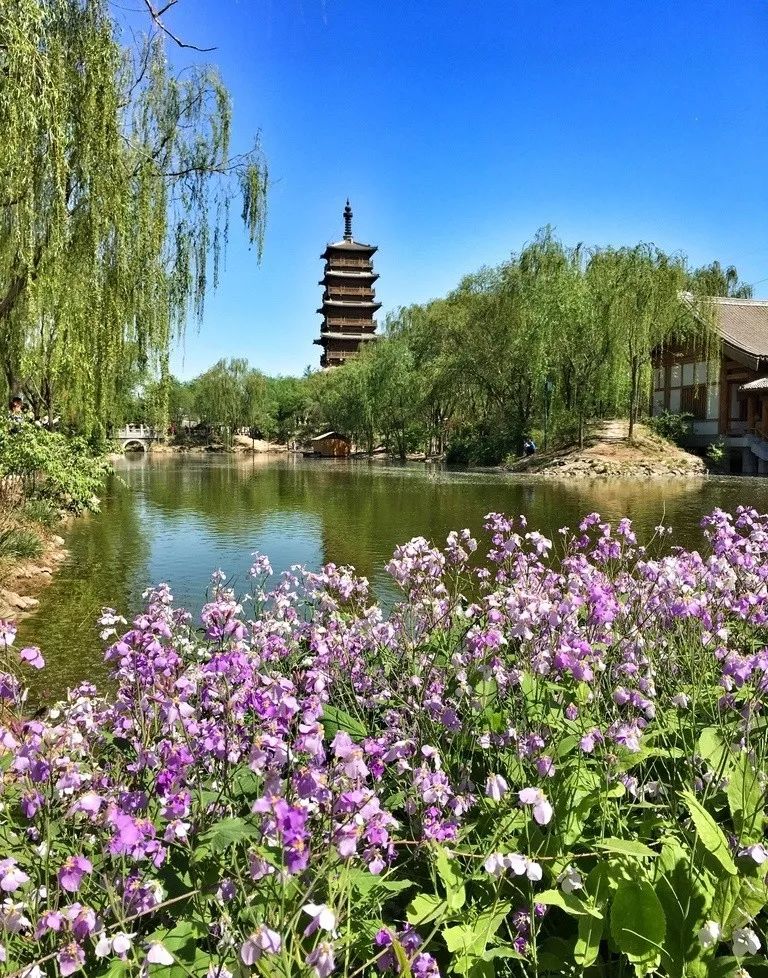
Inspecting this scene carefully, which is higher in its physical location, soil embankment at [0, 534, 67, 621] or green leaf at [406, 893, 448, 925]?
green leaf at [406, 893, 448, 925]

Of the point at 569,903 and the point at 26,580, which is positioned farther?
the point at 26,580

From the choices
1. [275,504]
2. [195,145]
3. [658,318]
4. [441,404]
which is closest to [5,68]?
[195,145]

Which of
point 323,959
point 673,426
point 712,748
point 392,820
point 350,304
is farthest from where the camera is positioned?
point 350,304

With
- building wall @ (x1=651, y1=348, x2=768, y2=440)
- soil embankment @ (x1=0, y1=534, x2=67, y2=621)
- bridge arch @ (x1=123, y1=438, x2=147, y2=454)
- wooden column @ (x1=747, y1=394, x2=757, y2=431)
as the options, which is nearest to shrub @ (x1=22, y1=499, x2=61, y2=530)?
soil embankment @ (x1=0, y1=534, x2=67, y2=621)

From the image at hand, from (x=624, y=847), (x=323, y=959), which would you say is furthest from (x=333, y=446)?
(x=323, y=959)

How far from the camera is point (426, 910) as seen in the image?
73.2 inches

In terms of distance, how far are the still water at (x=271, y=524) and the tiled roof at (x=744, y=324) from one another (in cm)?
854

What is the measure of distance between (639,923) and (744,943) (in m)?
0.22

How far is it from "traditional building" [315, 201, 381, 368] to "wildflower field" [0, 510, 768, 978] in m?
75.1

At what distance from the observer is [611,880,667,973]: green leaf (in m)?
1.74

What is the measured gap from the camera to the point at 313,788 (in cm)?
147

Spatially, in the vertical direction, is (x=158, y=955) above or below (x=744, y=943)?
above

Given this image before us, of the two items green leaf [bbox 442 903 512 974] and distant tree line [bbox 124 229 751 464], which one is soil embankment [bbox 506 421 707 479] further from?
green leaf [bbox 442 903 512 974]

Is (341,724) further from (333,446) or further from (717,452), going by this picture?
(333,446)
